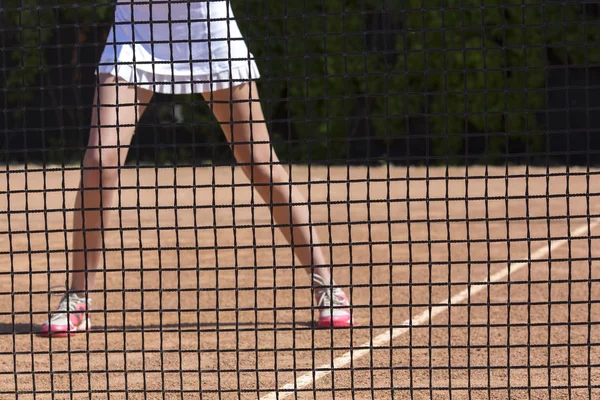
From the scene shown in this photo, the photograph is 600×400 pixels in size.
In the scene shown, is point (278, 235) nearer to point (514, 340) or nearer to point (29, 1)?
point (514, 340)

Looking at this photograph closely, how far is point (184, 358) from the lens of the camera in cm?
328

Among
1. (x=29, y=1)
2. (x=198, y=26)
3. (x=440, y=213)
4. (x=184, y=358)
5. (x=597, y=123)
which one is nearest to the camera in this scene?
(x=184, y=358)

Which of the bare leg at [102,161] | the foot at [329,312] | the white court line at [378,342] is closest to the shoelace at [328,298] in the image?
the foot at [329,312]

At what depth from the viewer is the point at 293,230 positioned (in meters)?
3.65

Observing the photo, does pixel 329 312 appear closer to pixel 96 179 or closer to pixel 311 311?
pixel 96 179

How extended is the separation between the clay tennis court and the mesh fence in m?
0.02

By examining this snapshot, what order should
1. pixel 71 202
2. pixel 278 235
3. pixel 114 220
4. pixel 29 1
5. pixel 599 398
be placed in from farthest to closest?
pixel 29 1
pixel 71 202
pixel 114 220
pixel 278 235
pixel 599 398

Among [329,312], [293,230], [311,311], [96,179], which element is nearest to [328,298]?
[329,312]

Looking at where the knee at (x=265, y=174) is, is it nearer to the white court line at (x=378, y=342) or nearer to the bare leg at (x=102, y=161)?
the bare leg at (x=102, y=161)

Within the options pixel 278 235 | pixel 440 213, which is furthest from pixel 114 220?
pixel 440 213

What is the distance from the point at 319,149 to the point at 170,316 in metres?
7.60

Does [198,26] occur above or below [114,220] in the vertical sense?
above

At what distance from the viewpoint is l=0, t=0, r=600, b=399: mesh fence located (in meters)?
2.40

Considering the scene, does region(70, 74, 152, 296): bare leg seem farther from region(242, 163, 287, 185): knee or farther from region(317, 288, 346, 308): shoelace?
region(317, 288, 346, 308): shoelace
